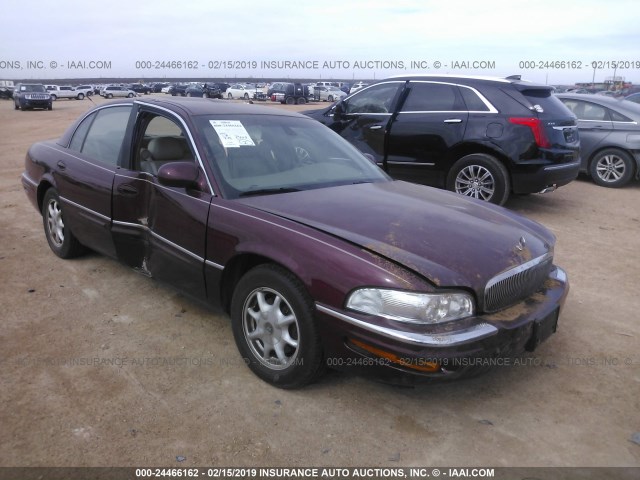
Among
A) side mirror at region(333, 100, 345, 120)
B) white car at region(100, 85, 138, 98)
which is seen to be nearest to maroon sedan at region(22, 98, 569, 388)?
side mirror at region(333, 100, 345, 120)

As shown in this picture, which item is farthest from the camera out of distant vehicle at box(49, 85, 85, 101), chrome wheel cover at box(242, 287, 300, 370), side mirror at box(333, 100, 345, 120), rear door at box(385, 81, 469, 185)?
distant vehicle at box(49, 85, 85, 101)

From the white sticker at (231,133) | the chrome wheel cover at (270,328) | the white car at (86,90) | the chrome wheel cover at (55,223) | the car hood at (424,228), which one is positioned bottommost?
the chrome wheel cover at (270,328)

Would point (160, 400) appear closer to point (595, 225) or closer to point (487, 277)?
point (487, 277)

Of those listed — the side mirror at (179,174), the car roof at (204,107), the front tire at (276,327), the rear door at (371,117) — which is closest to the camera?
the front tire at (276,327)

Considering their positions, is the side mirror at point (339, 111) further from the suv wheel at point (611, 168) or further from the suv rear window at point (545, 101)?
the suv wheel at point (611, 168)

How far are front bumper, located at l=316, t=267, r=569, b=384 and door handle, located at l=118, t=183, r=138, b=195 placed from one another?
1925 mm

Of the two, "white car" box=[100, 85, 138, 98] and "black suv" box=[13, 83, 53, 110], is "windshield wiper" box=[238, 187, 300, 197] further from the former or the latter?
"white car" box=[100, 85, 138, 98]

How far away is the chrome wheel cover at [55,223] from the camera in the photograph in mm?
4926

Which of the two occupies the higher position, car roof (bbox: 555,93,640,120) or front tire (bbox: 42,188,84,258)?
car roof (bbox: 555,93,640,120)

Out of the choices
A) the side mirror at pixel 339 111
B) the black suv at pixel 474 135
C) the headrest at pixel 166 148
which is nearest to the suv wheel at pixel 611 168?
the black suv at pixel 474 135

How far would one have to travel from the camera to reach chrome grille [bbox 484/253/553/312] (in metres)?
2.71

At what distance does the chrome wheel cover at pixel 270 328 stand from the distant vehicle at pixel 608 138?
824 cm

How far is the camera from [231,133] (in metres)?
3.65

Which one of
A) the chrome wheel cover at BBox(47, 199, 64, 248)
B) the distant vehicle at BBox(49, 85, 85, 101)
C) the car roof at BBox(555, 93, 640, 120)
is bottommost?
the chrome wheel cover at BBox(47, 199, 64, 248)
